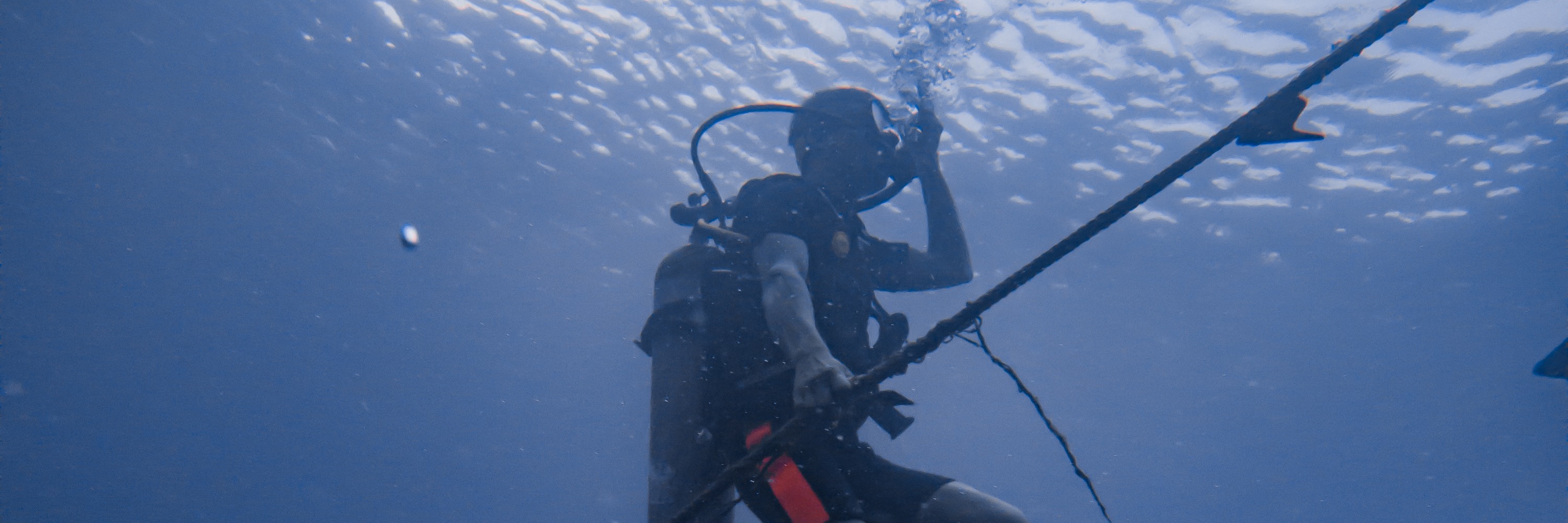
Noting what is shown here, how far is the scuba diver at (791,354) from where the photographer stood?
204cm

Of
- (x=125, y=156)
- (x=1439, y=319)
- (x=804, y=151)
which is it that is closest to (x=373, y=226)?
(x=125, y=156)

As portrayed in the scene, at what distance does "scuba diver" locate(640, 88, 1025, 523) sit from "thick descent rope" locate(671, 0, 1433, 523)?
0.08 m

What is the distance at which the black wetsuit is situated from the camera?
217 cm

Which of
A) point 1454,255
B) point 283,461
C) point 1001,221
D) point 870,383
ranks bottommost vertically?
point 283,461

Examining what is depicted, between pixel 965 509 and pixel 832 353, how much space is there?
0.76 metres

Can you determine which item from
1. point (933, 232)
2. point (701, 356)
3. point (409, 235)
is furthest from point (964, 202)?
point (409, 235)

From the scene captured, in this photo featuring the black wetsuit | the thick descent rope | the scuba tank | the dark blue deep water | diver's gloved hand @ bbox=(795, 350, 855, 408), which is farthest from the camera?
the dark blue deep water

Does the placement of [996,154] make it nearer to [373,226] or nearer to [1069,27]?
[1069,27]

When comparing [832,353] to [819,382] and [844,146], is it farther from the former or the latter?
[844,146]

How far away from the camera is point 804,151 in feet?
11.1

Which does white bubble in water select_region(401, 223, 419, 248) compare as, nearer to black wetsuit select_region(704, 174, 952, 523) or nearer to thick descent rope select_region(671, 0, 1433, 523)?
black wetsuit select_region(704, 174, 952, 523)

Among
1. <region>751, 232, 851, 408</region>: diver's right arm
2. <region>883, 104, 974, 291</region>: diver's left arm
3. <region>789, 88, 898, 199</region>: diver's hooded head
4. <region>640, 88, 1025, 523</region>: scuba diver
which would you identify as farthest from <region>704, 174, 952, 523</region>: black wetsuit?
<region>883, 104, 974, 291</region>: diver's left arm

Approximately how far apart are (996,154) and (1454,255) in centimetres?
1762

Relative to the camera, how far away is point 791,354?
1999mm
